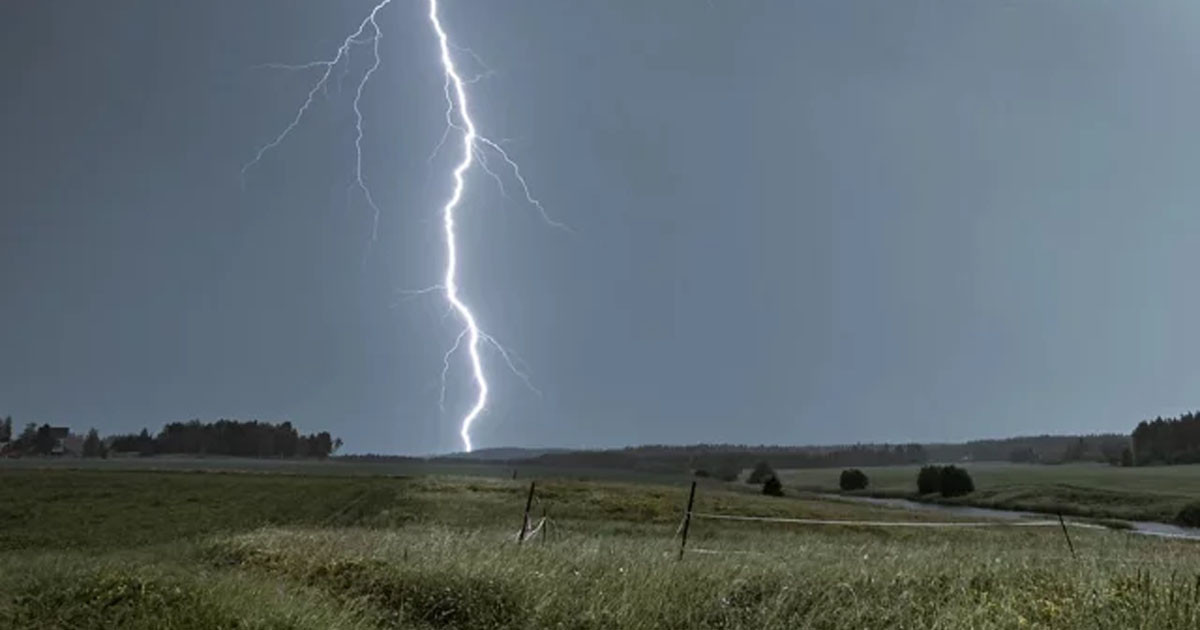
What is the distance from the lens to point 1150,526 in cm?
5722

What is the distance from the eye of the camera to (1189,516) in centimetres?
5991

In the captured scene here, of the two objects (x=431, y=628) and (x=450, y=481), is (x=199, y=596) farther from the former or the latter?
(x=450, y=481)

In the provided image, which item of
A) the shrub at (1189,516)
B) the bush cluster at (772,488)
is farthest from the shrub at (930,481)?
the shrub at (1189,516)

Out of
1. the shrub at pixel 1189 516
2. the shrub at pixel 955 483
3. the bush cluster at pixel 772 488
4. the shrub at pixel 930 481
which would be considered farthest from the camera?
the shrub at pixel 930 481

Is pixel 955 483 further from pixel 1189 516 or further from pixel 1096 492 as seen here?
pixel 1189 516

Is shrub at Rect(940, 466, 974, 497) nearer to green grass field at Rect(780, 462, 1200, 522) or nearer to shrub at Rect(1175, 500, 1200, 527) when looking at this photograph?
green grass field at Rect(780, 462, 1200, 522)

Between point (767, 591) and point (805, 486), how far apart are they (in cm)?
11773

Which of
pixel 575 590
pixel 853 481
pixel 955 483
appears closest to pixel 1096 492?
pixel 955 483

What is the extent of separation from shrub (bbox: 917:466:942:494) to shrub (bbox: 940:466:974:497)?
838mm

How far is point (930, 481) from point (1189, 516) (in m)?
41.6

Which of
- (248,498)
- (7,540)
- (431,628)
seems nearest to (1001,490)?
(248,498)

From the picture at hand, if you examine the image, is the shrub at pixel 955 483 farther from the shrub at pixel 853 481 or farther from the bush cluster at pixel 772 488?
the bush cluster at pixel 772 488

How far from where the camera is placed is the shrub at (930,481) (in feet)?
326

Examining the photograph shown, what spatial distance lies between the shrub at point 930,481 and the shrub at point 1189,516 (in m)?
37.0
